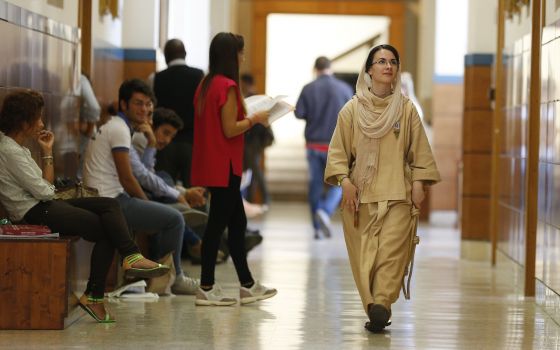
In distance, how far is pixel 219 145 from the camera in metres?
6.30

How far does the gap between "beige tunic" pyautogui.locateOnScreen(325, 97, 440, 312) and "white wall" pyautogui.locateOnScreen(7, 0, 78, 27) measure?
1739mm

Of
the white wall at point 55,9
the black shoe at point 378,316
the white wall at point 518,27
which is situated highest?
the white wall at point 518,27

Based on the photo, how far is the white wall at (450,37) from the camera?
13.7 meters

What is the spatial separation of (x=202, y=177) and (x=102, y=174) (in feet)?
1.87

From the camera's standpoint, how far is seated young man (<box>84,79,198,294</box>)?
21.2ft

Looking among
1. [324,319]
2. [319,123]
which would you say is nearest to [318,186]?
[319,123]

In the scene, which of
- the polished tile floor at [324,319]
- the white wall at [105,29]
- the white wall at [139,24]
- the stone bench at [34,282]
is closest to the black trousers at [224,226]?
the polished tile floor at [324,319]

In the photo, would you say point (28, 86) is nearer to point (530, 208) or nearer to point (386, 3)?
point (530, 208)

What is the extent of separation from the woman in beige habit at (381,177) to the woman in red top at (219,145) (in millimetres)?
799

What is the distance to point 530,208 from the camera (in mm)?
7082

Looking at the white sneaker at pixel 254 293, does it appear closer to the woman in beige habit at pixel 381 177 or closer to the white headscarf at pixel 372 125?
the woman in beige habit at pixel 381 177

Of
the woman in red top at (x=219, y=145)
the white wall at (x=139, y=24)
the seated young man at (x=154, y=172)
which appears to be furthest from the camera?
the white wall at (x=139, y=24)

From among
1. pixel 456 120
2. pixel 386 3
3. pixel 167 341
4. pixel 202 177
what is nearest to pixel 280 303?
pixel 202 177

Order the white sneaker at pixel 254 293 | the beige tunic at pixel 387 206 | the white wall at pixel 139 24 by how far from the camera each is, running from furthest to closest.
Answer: the white wall at pixel 139 24, the white sneaker at pixel 254 293, the beige tunic at pixel 387 206
